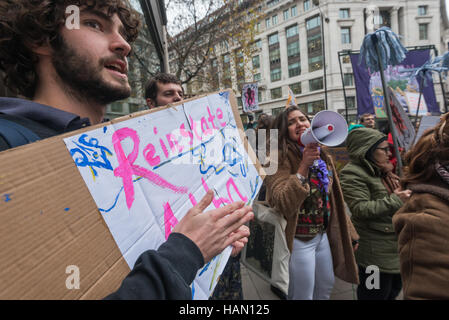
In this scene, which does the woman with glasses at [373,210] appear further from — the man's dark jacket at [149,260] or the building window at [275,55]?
the building window at [275,55]

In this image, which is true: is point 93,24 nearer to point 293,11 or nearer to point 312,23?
point 312,23

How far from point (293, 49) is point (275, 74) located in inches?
150

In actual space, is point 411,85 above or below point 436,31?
below

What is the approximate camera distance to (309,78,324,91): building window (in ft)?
96.8

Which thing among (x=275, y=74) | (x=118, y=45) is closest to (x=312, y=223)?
(x=118, y=45)

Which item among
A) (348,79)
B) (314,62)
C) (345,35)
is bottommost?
(348,79)

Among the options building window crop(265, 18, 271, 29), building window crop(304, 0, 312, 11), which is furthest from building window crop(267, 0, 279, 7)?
building window crop(304, 0, 312, 11)

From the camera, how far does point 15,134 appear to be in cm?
67

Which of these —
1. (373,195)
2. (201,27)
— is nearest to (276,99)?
(201,27)

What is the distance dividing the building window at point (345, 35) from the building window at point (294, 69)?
552cm

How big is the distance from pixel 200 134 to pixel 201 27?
9.55 m
